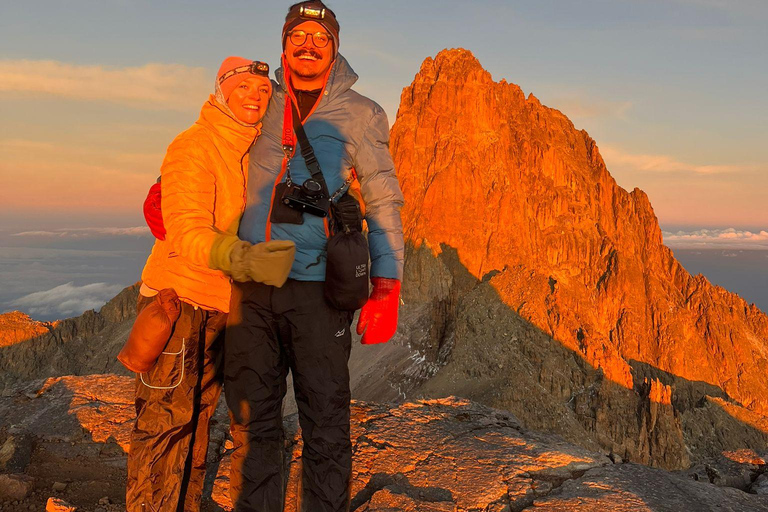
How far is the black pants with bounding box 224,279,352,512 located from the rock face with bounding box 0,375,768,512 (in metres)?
0.88

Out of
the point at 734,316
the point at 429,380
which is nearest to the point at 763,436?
the point at 734,316

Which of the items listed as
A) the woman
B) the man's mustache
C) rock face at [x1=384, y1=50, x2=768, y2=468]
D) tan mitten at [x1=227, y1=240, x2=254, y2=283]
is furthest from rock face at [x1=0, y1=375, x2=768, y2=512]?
rock face at [x1=384, y1=50, x2=768, y2=468]

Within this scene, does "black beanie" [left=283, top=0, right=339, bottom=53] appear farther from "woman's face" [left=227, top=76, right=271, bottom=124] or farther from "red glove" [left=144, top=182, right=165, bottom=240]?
"red glove" [left=144, top=182, right=165, bottom=240]

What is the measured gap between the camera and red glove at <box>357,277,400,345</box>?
3320 millimetres

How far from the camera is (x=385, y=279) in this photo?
10.9 feet

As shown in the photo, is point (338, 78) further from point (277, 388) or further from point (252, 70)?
point (277, 388)

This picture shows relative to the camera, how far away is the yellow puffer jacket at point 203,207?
9.42 feet

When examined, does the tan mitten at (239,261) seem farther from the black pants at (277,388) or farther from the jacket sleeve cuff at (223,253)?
the black pants at (277,388)

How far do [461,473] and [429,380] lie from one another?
41805 millimetres

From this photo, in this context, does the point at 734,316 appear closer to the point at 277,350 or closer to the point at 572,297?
the point at 572,297

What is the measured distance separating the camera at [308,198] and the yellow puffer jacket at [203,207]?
37 centimetres

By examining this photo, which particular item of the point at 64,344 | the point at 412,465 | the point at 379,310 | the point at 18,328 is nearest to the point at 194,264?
the point at 379,310

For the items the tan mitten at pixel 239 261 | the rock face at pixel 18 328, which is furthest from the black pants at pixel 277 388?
the rock face at pixel 18 328

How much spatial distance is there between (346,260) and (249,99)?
3.68ft
